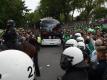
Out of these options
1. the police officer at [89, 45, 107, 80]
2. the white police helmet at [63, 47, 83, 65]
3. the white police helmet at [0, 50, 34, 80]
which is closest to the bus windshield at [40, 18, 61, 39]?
the police officer at [89, 45, 107, 80]

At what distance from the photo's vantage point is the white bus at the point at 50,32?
129 feet

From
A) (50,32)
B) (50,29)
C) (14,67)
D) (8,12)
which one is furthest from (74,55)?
(8,12)

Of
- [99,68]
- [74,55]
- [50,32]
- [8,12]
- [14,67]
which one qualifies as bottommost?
[8,12]

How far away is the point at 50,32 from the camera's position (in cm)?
4103

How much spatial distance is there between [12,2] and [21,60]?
70.6m

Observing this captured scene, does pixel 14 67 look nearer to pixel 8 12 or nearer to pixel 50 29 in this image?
pixel 50 29

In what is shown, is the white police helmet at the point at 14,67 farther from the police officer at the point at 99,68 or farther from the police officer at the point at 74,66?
the police officer at the point at 99,68

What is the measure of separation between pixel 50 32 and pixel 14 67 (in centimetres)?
3619

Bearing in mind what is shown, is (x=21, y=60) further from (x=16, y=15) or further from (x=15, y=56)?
(x=16, y=15)

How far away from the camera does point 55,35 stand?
4025 cm

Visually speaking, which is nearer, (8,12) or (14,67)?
(14,67)

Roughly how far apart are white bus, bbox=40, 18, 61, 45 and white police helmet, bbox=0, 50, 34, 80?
34.2m

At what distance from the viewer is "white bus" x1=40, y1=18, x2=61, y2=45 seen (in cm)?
3944

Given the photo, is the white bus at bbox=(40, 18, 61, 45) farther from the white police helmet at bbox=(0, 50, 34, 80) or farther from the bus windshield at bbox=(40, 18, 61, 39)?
the white police helmet at bbox=(0, 50, 34, 80)
